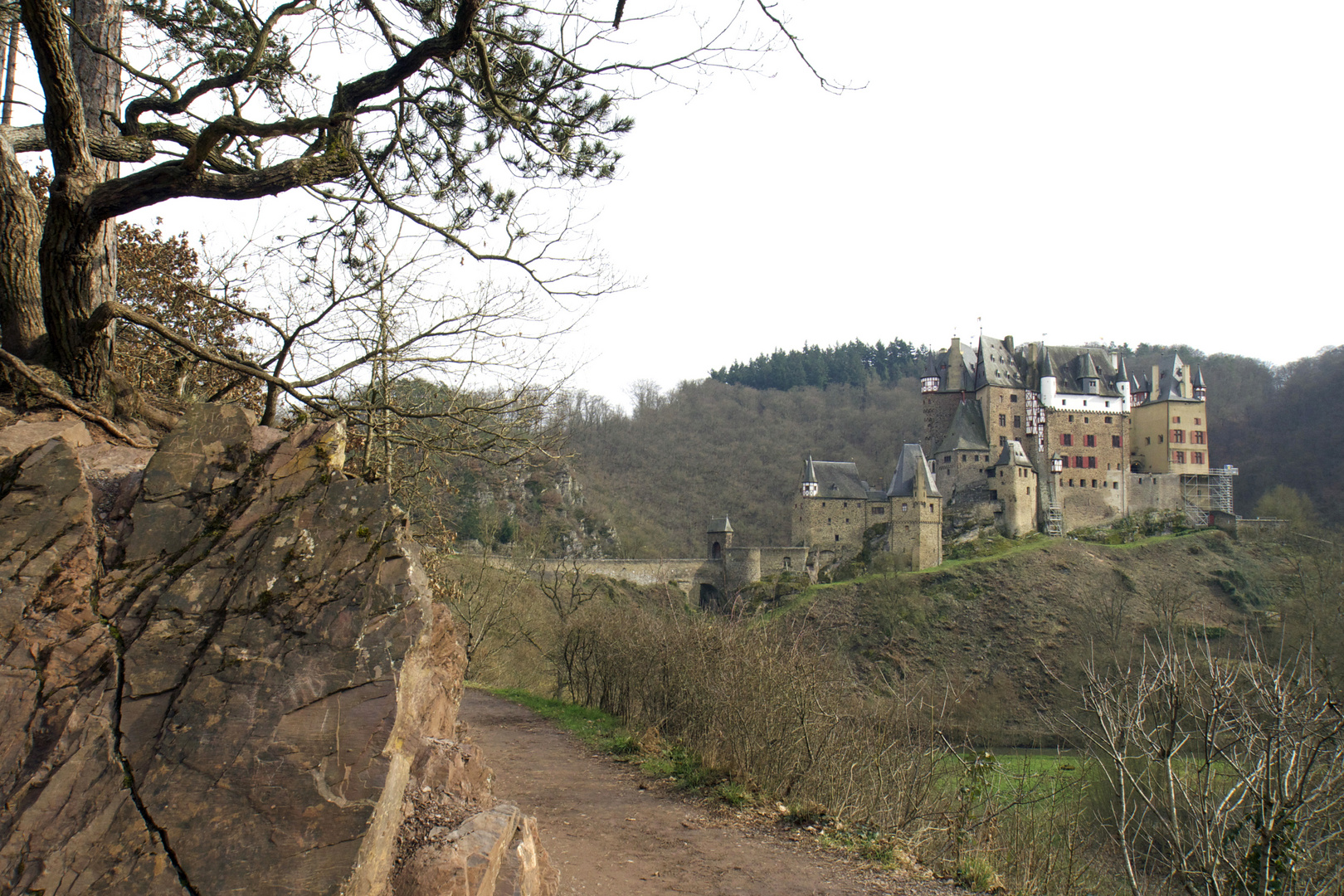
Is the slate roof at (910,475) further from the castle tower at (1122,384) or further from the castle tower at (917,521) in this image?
the castle tower at (1122,384)

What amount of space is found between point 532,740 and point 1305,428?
76.6 m

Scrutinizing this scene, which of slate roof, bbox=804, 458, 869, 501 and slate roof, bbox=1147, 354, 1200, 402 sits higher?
slate roof, bbox=1147, 354, 1200, 402

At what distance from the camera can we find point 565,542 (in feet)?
173

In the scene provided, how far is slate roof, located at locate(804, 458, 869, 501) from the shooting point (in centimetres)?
5575

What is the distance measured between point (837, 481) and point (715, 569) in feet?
33.0

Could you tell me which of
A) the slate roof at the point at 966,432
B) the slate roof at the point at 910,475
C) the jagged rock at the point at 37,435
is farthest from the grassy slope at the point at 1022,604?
the jagged rock at the point at 37,435

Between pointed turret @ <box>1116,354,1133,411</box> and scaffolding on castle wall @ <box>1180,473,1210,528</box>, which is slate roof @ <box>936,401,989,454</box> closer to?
pointed turret @ <box>1116,354,1133,411</box>

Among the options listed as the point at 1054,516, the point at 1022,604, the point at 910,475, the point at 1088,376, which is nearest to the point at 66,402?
the point at 1022,604

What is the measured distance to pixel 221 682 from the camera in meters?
3.19

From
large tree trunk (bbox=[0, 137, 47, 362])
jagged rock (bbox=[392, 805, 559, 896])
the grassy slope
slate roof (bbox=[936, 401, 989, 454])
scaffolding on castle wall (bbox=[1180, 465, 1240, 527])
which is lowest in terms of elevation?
the grassy slope

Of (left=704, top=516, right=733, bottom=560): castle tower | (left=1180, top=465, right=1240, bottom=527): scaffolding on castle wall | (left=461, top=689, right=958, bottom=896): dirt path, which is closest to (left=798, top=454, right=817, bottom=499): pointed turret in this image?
(left=704, top=516, right=733, bottom=560): castle tower

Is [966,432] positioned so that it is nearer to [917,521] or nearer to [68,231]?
[917,521]

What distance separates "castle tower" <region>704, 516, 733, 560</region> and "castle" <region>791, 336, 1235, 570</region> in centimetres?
440

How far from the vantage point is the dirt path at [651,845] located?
6.42 metres
